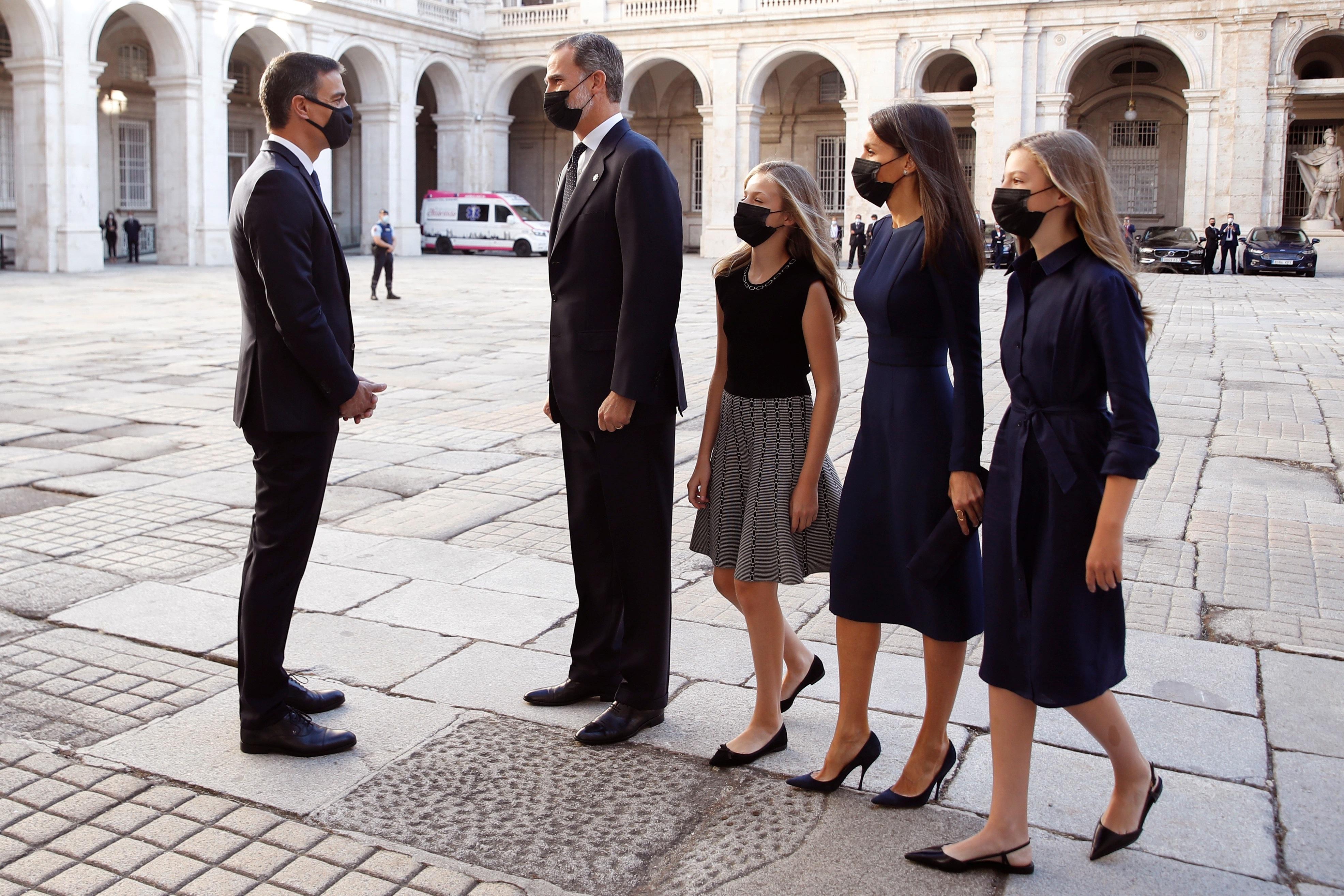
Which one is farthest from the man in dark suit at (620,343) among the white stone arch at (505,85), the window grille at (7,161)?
the white stone arch at (505,85)

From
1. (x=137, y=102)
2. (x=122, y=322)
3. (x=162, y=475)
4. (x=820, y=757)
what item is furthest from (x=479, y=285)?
(x=820, y=757)

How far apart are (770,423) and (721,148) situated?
32800 mm

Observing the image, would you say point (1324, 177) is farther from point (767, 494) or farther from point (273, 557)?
point (273, 557)

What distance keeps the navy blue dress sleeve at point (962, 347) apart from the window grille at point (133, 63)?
3332 cm

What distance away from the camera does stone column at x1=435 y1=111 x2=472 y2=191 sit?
1521 inches

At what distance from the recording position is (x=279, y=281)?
3.35 meters

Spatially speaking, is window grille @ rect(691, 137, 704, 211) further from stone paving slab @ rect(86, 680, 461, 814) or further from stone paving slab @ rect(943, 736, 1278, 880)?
stone paving slab @ rect(943, 736, 1278, 880)

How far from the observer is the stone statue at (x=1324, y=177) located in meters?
30.8

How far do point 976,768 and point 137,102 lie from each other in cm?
3405

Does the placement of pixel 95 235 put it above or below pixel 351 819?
above

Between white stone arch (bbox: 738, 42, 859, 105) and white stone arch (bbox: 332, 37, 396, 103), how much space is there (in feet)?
32.0

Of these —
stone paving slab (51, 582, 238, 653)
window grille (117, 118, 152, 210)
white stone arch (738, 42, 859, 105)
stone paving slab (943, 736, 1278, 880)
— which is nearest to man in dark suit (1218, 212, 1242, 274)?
white stone arch (738, 42, 859, 105)

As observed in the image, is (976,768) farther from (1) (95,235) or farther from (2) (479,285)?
(1) (95,235)

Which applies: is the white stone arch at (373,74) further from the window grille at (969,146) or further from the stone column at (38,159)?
the window grille at (969,146)
